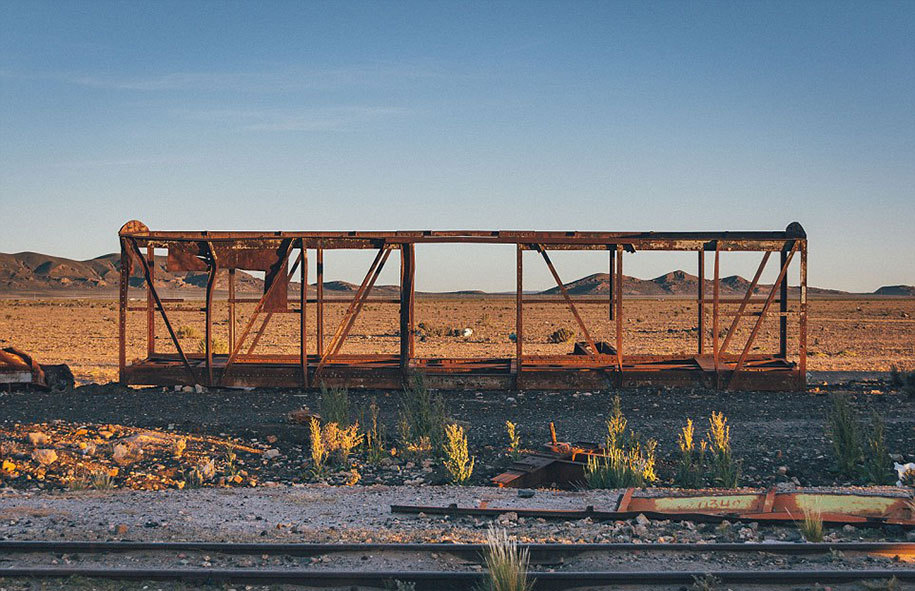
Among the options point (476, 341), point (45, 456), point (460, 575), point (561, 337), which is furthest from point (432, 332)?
point (460, 575)

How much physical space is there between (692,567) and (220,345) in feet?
107

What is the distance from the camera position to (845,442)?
12023mm

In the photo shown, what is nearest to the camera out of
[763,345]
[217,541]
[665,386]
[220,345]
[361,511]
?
[217,541]

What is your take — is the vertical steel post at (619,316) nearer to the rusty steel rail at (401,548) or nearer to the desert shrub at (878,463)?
the desert shrub at (878,463)

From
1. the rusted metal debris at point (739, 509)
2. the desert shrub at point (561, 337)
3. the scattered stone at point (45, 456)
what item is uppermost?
the desert shrub at point (561, 337)

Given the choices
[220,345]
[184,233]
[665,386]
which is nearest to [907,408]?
[665,386]

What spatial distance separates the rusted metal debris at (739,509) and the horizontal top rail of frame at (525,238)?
1040 centimetres

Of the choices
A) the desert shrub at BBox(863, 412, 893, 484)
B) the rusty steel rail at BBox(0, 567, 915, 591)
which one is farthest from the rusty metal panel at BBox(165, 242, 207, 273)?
the desert shrub at BBox(863, 412, 893, 484)

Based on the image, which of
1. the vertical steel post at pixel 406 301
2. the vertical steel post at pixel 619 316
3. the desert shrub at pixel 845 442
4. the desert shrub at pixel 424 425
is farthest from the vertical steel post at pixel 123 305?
the desert shrub at pixel 845 442

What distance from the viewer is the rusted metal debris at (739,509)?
27.9 feet

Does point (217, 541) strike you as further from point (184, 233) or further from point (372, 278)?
point (184, 233)

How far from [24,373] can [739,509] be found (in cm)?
1627

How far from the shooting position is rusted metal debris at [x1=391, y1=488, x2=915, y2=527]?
8492 millimetres

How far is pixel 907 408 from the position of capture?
1748 cm
